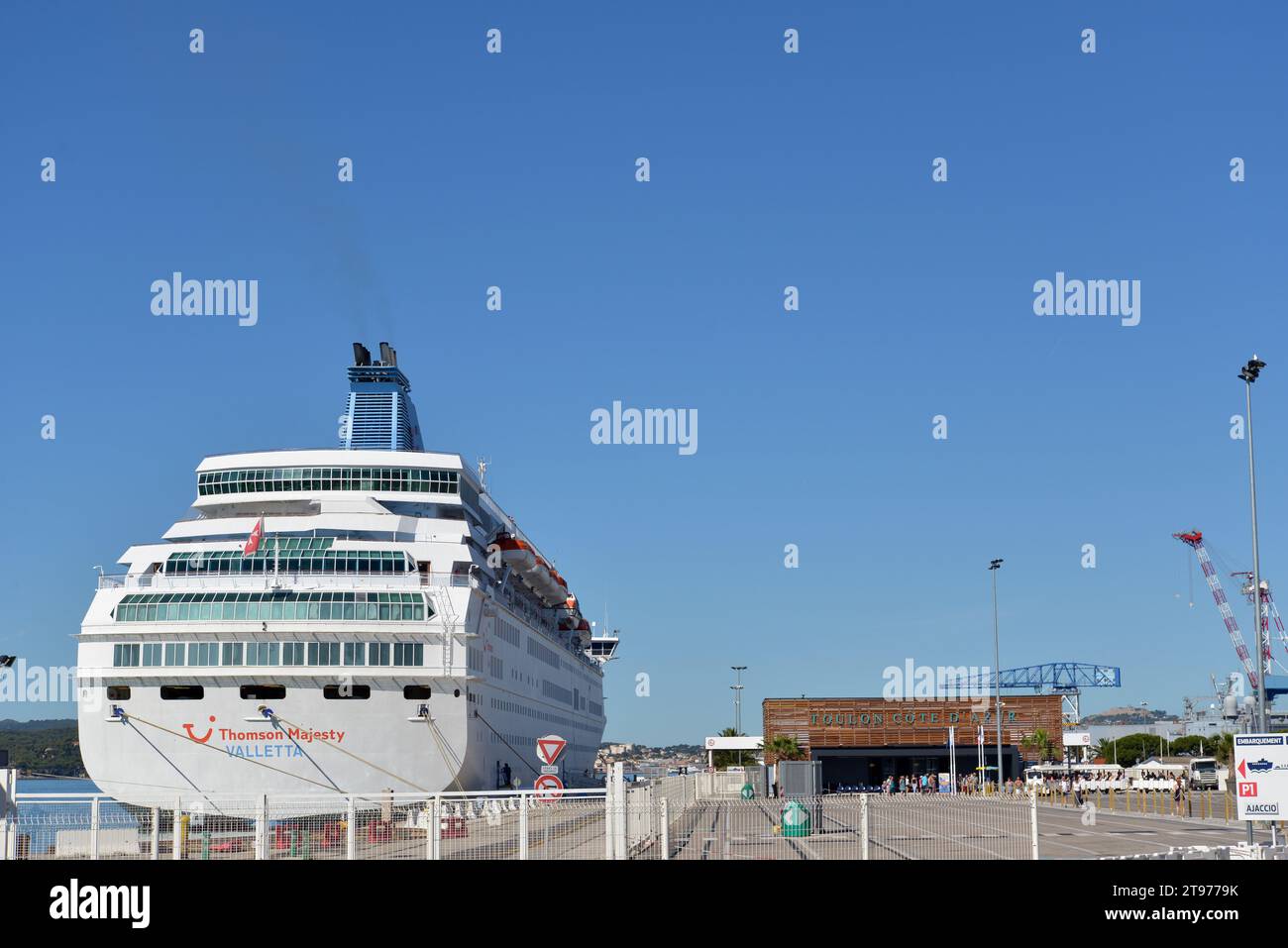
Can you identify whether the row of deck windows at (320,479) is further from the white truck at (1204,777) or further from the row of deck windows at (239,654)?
the white truck at (1204,777)

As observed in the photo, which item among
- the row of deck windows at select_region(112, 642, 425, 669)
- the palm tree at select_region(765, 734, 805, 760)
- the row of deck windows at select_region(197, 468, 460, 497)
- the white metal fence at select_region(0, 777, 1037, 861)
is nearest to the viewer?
the white metal fence at select_region(0, 777, 1037, 861)

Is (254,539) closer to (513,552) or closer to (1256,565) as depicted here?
(513,552)

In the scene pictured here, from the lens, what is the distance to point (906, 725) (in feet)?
341

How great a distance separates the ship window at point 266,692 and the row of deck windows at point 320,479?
36.6 feet

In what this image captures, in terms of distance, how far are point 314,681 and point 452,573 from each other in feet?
25.1

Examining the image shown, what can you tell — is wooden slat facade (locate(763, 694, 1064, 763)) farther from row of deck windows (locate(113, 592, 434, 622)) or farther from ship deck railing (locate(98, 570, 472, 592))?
row of deck windows (locate(113, 592, 434, 622))

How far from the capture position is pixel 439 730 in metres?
48.2

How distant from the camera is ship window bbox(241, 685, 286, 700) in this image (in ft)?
155

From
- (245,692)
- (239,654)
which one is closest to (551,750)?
(239,654)

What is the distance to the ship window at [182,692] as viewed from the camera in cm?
4719
